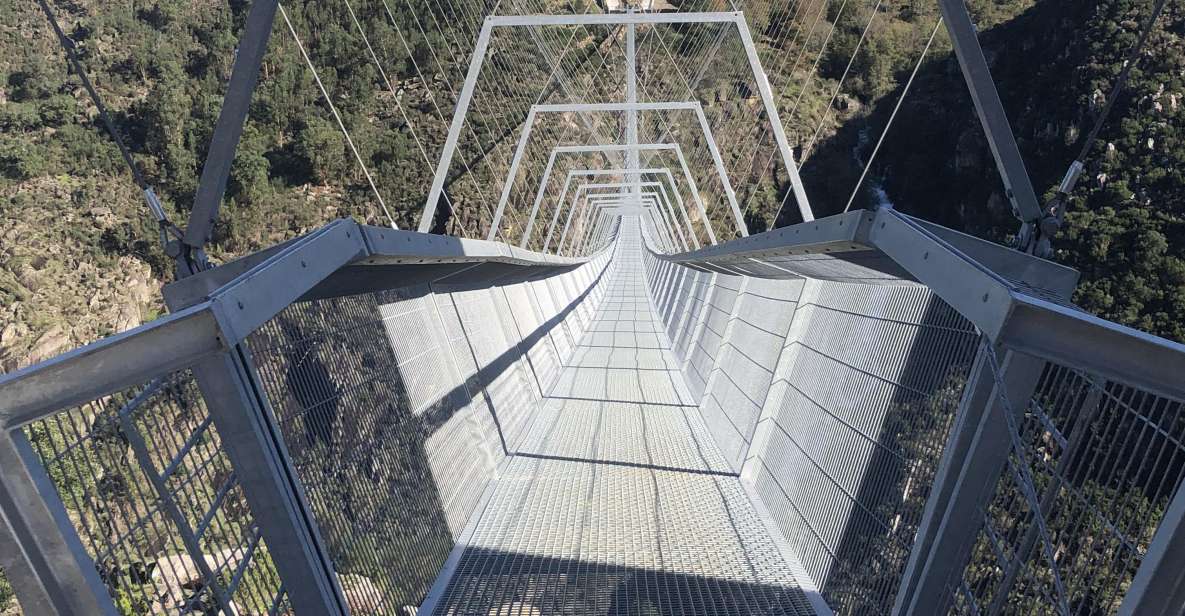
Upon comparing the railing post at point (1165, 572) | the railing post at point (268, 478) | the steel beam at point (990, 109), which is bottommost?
the railing post at point (268, 478)

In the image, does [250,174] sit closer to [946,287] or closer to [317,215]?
[317,215]

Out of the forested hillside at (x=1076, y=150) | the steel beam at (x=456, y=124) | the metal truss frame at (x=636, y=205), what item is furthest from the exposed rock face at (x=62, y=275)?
the forested hillside at (x=1076, y=150)

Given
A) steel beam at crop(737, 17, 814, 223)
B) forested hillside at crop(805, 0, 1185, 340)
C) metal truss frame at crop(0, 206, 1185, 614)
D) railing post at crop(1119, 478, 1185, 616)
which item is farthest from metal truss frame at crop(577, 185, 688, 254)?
railing post at crop(1119, 478, 1185, 616)

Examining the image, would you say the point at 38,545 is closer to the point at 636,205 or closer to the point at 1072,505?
the point at 1072,505

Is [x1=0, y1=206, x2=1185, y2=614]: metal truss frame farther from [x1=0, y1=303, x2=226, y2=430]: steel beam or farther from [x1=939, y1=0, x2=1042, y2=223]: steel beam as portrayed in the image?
[x1=939, y1=0, x2=1042, y2=223]: steel beam

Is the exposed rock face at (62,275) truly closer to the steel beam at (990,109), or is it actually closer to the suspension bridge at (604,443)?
the suspension bridge at (604,443)

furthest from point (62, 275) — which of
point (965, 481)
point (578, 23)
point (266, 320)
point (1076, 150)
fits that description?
point (965, 481)
